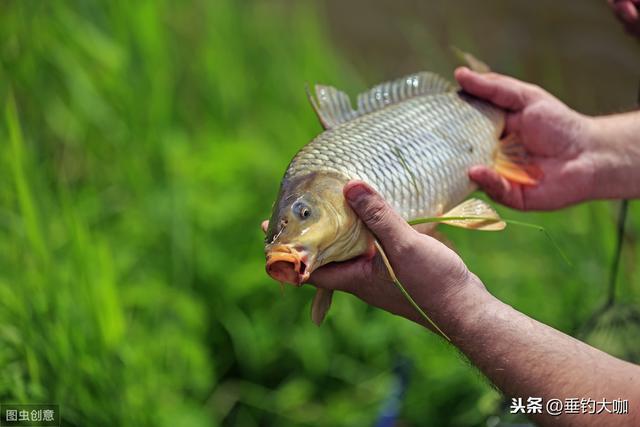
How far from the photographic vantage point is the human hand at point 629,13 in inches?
97.7

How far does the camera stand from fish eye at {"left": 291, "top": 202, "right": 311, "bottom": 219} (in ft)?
5.48

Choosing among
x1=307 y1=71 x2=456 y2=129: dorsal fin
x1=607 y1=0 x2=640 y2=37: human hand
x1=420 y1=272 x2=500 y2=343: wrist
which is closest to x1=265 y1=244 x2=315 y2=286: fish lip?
x1=420 y1=272 x2=500 y2=343: wrist

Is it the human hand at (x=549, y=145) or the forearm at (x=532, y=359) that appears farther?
the human hand at (x=549, y=145)

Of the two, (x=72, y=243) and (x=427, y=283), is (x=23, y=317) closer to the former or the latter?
(x=72, y=243)

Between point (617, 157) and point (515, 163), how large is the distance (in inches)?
12.9

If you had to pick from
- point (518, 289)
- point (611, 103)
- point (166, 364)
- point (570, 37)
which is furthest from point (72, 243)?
point (570, 37)

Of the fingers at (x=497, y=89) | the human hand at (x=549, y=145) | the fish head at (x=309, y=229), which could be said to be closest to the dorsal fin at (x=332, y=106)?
the fish head at (x=309, y=229)

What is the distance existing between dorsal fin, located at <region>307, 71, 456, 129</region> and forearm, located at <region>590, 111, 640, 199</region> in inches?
20.5

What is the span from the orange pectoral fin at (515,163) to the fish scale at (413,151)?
0.07 m

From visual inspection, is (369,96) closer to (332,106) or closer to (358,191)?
(332,106)

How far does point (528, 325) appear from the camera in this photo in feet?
5.72

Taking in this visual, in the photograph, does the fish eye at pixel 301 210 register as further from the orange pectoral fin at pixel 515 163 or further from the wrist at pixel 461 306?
the orange pectoral fin at pixel 515 163

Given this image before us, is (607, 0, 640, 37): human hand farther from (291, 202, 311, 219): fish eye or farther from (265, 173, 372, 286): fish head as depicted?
(291, 202, 311, 219): fish eye

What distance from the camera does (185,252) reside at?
2.87 meters
